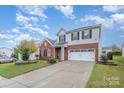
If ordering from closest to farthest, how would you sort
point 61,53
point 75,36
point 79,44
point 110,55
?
1. point 110,55
2. point 79,44
3. point 75,36
4. point 61,53

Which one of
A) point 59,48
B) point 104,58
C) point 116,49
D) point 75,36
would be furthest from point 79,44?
point 116,49

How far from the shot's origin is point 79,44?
9.95 meters

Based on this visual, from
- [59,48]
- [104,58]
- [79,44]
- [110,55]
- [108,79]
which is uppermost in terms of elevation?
[79,44]

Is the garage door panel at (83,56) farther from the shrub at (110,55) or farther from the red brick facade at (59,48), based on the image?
the shrub at (110,55)

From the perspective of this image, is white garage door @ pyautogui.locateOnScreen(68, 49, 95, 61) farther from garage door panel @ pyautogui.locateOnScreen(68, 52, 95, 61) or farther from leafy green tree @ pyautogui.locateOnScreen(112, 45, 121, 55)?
leafy green tree @ pyautogui.locateOnScreen(112, 45, 121, 55)

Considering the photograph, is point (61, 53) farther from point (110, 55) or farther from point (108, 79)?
point (108, 79)

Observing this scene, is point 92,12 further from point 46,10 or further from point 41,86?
point 41,86

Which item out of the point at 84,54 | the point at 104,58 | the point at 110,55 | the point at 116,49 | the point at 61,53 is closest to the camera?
the point at 116,49

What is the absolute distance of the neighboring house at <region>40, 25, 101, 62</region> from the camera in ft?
28.1

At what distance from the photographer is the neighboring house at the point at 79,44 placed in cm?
855

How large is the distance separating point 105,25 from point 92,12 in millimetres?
1007

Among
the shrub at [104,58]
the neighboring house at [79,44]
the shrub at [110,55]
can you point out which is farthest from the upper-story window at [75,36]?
the shrub at [110,55]

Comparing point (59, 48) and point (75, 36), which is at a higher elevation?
point (75, 36)
